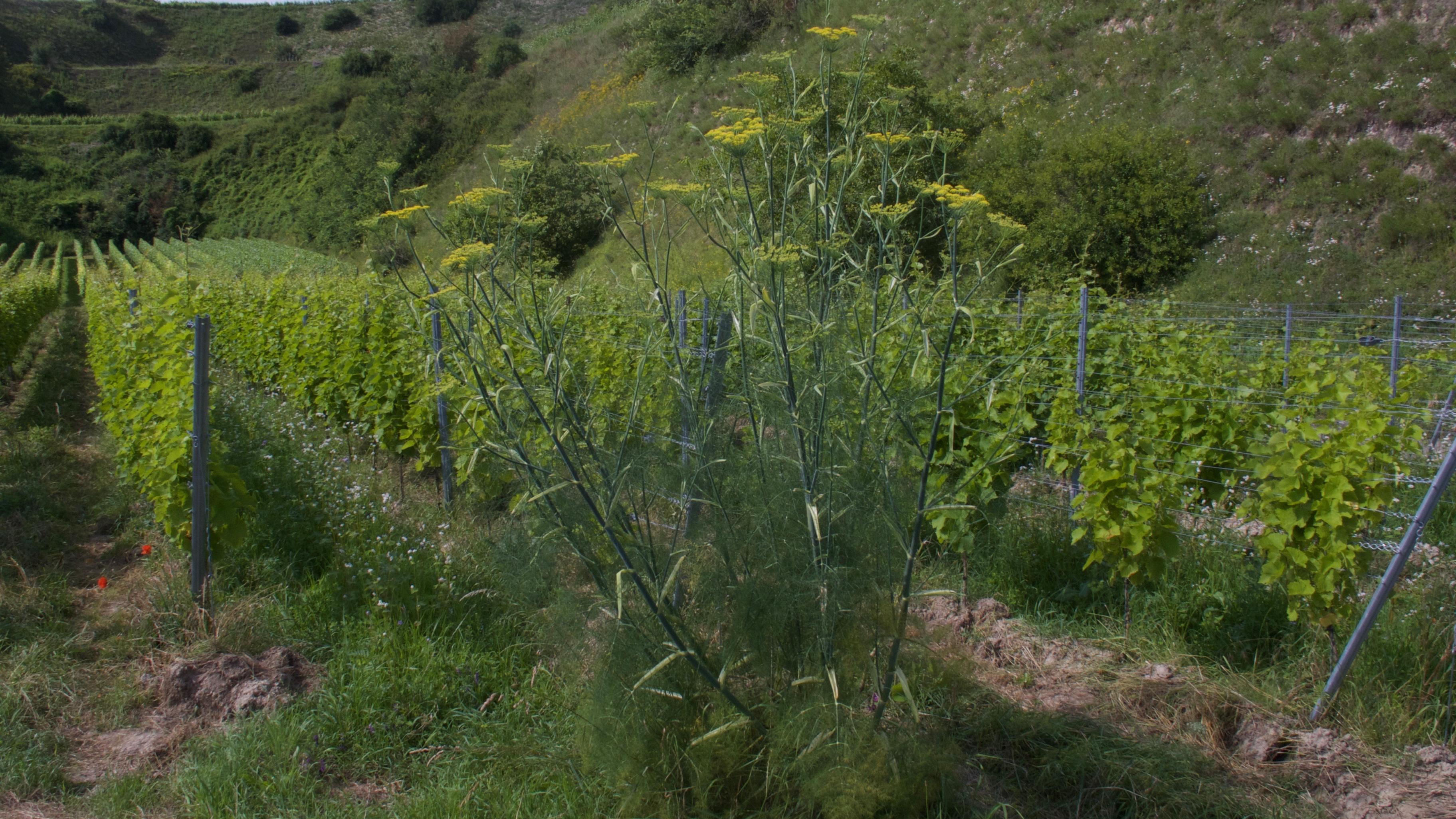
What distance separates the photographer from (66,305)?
887 inches

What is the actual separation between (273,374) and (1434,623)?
906 cm

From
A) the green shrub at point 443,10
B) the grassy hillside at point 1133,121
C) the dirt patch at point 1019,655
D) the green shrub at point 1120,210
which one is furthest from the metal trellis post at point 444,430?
the green shrub at point 443,10

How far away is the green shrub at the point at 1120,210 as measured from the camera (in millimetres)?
14086

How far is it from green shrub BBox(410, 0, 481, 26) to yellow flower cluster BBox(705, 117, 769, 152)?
255 feet

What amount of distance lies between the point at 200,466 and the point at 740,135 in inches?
139

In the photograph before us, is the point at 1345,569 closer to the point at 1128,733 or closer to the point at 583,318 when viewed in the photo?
the point at 1128,733

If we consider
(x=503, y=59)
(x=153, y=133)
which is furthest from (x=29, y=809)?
(x=153, y=133)

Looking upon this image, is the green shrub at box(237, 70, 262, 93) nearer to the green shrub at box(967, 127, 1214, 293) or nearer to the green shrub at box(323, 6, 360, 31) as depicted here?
the green shrub at box(323, 6, 360, 31)

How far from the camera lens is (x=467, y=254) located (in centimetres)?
233

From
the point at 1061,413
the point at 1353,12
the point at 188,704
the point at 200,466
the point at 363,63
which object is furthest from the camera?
the point at 363,63

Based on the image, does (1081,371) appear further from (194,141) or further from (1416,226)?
(194,141)

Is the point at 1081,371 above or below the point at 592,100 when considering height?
below

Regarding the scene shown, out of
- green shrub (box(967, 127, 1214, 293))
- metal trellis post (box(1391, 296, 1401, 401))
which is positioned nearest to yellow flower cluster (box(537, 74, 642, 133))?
green shrub (box(967, 127, 1214, 293))

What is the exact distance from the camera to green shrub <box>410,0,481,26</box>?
7069cm
